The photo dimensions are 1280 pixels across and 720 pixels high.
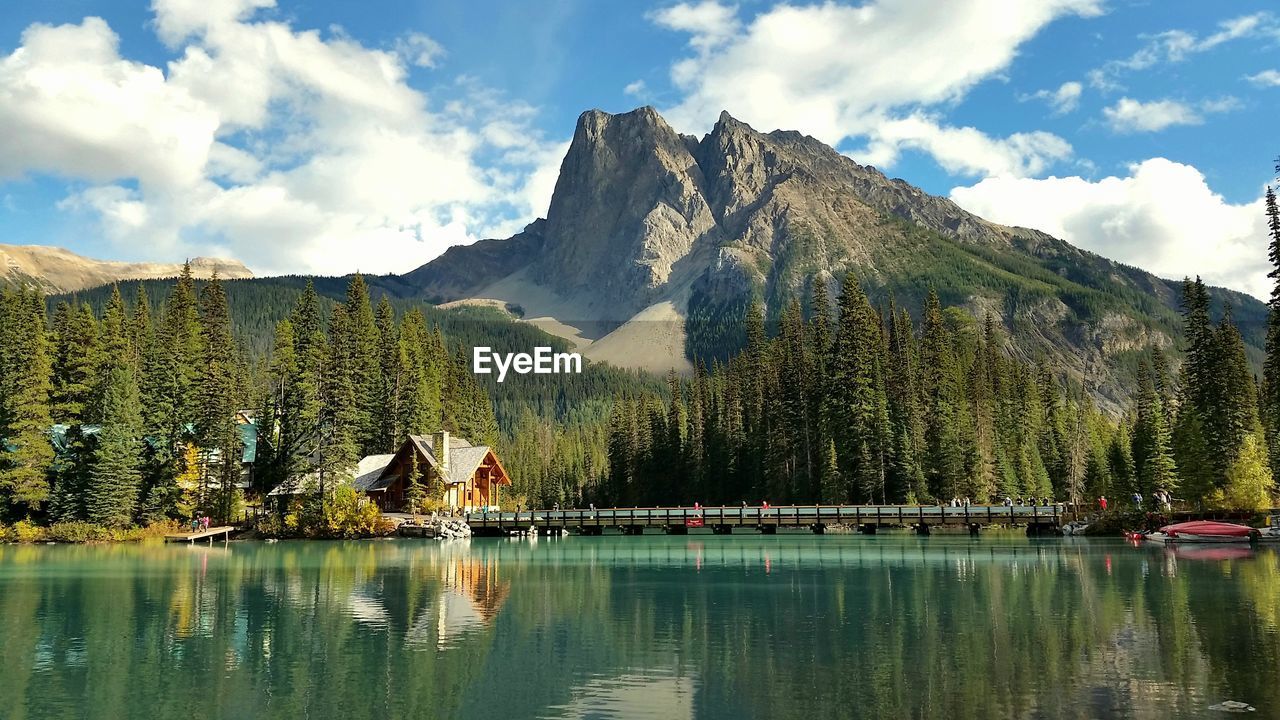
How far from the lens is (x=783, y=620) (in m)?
26.2

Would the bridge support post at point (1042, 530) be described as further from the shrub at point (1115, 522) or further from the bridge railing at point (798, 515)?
the shrub at point (1115, 522)

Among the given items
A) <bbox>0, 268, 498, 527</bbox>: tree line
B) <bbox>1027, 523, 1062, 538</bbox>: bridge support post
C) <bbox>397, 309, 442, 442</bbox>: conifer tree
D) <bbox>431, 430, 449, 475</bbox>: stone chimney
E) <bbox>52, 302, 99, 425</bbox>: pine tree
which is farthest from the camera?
<bbox>397, 309, 442, 442</bbox>: conifer tree

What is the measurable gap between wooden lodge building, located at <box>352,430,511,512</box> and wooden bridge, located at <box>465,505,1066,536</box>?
16.2ft

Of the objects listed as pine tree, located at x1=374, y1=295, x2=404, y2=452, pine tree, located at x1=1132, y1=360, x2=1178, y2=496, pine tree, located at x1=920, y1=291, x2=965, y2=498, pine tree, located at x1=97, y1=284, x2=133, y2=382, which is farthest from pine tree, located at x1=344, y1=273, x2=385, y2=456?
pine tree, located at x1=1132, y1=360, x2=1178, y2=496

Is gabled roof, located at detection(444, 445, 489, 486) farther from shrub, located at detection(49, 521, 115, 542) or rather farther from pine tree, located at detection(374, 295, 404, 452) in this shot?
shrub, located at detection(49, 521, 115, 542)

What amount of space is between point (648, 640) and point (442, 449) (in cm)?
6262

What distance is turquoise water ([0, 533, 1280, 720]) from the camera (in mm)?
16625

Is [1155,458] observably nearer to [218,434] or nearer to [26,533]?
[218,434]

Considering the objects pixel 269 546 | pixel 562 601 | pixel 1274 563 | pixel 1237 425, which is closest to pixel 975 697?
pixel 562 601

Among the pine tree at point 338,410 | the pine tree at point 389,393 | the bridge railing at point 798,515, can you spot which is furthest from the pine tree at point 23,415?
the bridge railing at point 798,515

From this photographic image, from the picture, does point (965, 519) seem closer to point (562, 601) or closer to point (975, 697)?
point (562, 601)

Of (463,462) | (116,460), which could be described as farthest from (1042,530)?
(116,460)

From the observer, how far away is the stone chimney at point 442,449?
8244 cm

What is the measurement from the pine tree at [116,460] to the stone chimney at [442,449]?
23656 mm
